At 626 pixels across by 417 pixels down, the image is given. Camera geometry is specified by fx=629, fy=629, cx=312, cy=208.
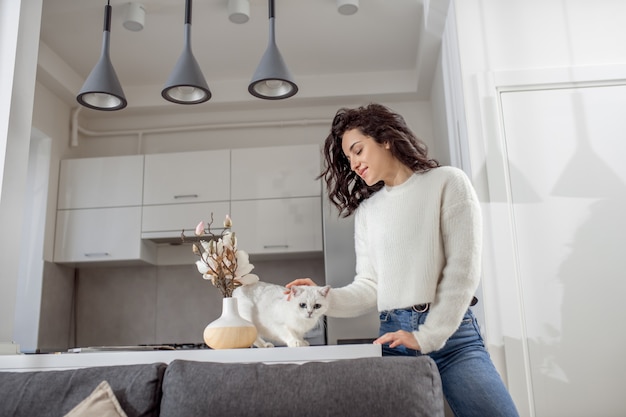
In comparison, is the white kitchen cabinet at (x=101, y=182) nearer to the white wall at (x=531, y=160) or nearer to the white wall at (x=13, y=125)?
the white wall at (x=13, y=125)

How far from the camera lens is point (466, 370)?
1728 millimetres

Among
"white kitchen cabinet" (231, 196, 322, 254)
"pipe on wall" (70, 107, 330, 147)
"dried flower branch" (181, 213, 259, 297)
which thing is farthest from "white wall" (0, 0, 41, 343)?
"pipe on wall" (70, 107, 330, 147)

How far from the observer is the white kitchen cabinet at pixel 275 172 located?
4102mm

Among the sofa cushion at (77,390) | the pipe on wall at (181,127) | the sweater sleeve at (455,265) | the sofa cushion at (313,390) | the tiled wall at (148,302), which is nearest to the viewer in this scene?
the sofa cushion at (313,390)

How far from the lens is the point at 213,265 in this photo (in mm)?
1910

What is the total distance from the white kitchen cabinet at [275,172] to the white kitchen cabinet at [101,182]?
0.67 meters

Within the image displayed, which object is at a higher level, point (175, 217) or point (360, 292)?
point (175, 217)

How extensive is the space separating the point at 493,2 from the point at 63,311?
11.0 feet

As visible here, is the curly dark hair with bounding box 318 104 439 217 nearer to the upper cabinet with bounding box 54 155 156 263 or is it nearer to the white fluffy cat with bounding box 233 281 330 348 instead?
the white fluffy cat with bounding box 233 281 330 348

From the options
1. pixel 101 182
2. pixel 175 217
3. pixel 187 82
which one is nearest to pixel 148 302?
pixel 175 217

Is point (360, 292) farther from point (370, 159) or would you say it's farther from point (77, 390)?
point (77, 390)

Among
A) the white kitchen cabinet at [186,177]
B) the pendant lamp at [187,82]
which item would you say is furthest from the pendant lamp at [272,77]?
the white kitchen cabinet at [186,177]

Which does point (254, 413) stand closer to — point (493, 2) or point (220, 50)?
point (493, 2)

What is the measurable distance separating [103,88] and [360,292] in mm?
1438
